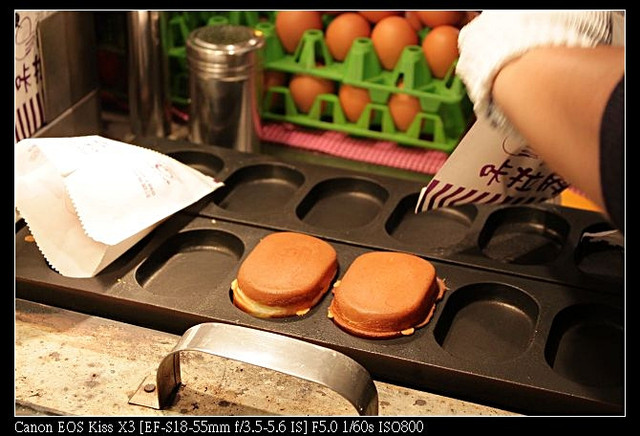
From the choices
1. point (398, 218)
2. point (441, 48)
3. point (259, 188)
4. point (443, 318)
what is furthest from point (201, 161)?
point (443, 318)

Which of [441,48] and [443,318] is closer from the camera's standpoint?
[443,318]

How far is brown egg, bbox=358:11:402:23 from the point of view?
1768mm

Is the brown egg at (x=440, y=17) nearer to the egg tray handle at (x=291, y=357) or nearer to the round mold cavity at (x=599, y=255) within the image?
the round mold cavity at (x=599, y=255)

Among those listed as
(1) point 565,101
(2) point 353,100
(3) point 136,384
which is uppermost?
(1) point 565,101

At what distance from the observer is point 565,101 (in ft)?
2.57

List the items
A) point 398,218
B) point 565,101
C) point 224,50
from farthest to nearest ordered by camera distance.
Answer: point 224,50
point 398,218
point 565,101

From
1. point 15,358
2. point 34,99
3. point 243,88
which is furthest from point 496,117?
point 34,99

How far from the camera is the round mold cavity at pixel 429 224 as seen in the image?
57.6 inches

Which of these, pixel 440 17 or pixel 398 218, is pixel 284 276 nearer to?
pixel 398 218

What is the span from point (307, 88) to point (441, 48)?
30 cm

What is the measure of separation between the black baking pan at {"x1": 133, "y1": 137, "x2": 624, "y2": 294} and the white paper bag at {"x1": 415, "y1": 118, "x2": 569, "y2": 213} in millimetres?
79
